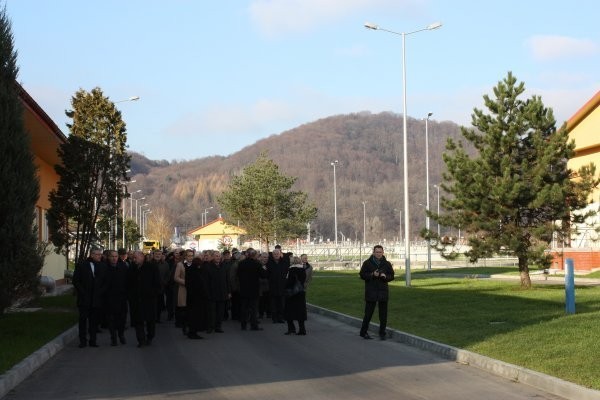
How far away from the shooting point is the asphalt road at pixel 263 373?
10.5 metres

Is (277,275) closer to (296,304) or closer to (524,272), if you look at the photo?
(296,304)

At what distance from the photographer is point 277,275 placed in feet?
70.6

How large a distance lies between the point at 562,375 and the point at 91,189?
2389 cm

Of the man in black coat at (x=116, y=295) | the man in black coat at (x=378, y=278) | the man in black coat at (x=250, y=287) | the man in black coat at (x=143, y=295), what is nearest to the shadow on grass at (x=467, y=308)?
the man in black coat at (x=378, y=278)

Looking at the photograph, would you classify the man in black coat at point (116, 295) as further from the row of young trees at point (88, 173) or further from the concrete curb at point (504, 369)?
the row of young trees at point (88, 173)

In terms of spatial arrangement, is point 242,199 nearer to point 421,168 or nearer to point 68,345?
point 68,345

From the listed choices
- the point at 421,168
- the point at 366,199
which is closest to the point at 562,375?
the point at 366,199

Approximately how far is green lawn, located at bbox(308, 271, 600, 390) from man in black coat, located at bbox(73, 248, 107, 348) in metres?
6.08

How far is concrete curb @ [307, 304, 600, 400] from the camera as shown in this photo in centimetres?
994

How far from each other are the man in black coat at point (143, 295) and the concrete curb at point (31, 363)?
1482 millimetres

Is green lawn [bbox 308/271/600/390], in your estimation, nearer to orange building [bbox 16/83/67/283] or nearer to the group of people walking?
the group of people walking

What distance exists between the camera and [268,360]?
13.8 metres

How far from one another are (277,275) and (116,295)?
5.51 metres

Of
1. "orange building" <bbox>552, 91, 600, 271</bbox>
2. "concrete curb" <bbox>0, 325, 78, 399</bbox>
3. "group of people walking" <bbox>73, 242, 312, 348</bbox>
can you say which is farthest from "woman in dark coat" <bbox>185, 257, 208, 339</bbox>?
"orange building" <bbox>552, 91, 600, 271</bbox>
